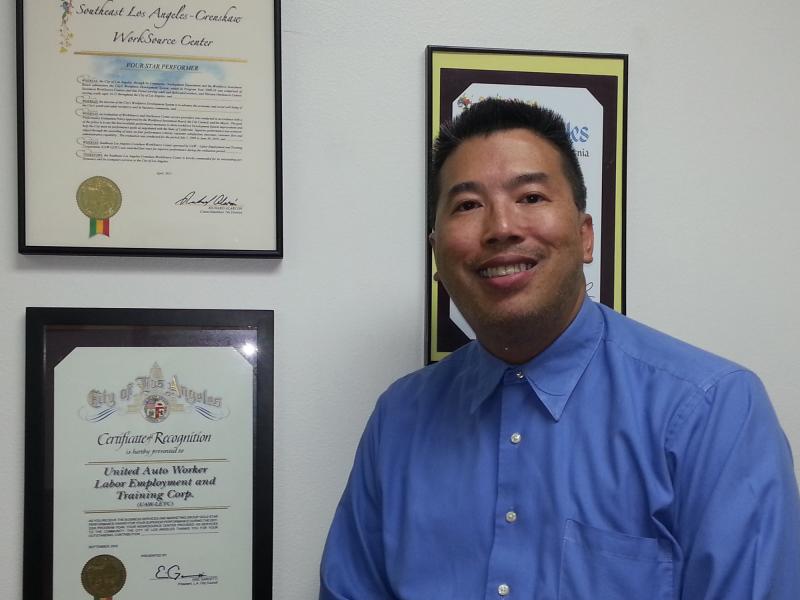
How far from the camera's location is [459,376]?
109cm

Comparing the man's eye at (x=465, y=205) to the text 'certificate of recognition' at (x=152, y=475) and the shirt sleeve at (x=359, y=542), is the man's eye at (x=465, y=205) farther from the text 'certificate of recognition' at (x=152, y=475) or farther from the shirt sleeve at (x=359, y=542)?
the text 'certificate of recognition' at (x=152, y=475)

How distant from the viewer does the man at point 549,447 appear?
0.82 meters

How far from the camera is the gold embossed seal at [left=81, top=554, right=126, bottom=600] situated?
116 cm

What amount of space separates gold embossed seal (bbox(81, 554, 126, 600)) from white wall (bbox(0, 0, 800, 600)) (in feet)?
0.38

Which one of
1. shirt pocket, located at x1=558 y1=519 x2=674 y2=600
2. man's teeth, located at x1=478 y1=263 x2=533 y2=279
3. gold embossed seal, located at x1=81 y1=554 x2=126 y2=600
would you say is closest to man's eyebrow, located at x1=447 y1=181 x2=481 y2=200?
man's teeth, located at x1=478 y1=263 x2=533 y2=279

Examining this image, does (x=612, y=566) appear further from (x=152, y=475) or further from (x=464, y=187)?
(x=152, y=475)

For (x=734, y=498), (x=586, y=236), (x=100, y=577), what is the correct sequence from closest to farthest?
(x=734, y=498), (x=586, y=236), (x=100, y=577)

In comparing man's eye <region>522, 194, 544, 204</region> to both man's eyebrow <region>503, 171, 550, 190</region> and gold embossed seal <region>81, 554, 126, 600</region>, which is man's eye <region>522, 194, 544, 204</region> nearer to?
man's eyebrow <region>503, 171, 550, 190</region>

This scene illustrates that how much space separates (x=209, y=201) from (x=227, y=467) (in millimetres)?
450

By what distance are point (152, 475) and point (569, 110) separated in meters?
0.95

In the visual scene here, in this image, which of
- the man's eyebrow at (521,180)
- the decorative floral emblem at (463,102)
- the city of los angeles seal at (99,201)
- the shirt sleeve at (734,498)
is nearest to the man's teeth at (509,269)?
the man's eyebrow at (521,180)

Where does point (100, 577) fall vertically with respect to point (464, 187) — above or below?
A: below

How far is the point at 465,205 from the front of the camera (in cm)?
97

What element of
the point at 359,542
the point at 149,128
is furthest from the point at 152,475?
the point at 149,128
